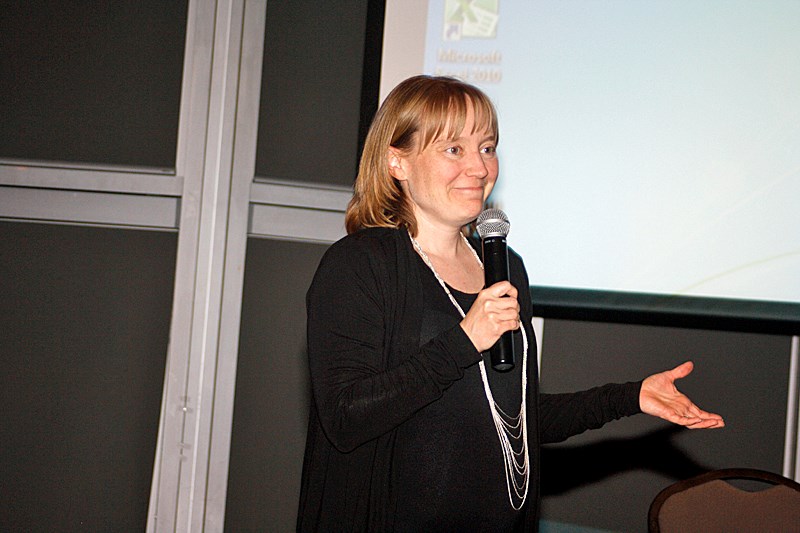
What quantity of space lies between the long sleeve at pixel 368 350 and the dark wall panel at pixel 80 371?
1709 mm

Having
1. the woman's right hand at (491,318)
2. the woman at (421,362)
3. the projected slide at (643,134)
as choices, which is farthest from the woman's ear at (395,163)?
the projected slide at (643,134)

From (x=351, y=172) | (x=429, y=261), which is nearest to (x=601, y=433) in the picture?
(x=351, y=172)

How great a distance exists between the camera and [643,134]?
2.51 metres

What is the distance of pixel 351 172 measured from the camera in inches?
120

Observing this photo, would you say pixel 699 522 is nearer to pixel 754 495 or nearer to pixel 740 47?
pixel 754 495

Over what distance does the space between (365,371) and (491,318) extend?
24 centimetres

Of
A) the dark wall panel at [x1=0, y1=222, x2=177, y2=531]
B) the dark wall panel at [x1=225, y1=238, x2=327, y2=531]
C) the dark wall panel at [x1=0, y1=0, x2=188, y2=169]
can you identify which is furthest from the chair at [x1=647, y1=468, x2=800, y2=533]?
the dark wall panel at [x1=0, y1=0, x2=188, y2=169]

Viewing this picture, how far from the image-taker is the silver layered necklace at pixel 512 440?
1.46m

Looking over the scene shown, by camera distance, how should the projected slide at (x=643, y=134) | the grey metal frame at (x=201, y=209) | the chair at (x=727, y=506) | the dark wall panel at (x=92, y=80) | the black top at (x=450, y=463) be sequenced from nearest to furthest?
the black top at (x=450, y=463) < the chair at (x=727, y=506) < the projected slide at (x=643, y=134) < the grey metal frame at (x=201, y=209) < the dark wall panel at (x=92, y=80)

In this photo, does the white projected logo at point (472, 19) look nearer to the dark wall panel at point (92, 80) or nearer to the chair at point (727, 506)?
the dark wall panel at point (92, 80)

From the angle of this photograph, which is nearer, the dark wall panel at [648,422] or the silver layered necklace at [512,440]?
the silver layered necklace at [512,440]

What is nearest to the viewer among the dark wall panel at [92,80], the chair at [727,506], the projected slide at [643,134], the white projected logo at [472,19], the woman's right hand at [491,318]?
the woman's right hand at [491,318]

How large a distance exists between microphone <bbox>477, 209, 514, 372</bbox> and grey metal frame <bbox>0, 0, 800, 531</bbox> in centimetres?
157

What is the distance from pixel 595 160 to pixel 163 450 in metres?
1.80
